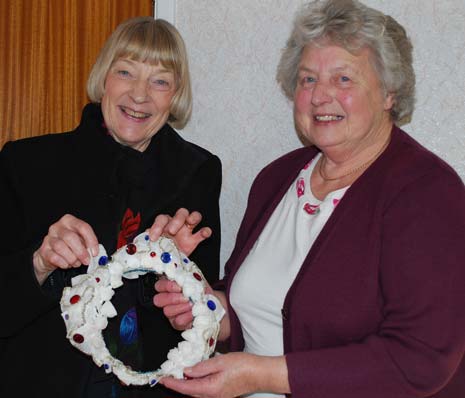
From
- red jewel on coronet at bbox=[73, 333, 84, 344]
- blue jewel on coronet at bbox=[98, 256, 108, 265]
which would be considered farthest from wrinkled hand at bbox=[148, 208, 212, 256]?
red jewel on coronet at bbox=[73, 333, 84, 344]

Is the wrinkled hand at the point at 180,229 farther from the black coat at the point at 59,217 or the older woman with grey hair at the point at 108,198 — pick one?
the black coat at the point at 59,217

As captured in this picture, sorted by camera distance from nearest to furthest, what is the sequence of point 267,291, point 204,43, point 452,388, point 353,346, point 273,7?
point 353,346 → point 452,388 → point 267,291 → point 273,7 → point 204,43

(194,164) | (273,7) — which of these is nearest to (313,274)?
(194,164)

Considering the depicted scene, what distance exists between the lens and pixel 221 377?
128 cm

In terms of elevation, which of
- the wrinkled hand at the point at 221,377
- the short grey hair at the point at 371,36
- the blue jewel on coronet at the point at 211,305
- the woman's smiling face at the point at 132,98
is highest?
the short grey hair at the point at 371,36

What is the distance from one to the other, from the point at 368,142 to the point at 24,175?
0.89 m

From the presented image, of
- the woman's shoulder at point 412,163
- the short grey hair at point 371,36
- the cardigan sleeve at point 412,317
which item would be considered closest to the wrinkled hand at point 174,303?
the cardigan sleeve at point 412,317

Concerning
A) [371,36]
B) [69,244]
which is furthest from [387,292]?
[69,244]

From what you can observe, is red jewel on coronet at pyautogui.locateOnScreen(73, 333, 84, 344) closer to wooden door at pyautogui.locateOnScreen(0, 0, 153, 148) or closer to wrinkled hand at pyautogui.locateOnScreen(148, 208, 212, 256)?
wrinkled hand at pyautogui.locateOnScreen(148, 208, 212, 256)

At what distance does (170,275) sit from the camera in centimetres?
135

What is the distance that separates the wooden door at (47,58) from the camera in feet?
6.18

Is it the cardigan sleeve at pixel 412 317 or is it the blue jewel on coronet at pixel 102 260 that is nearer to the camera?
the cardigan sleeve at pixel 412 317

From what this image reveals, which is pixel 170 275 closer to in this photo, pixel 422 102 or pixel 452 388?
pixel 452 388

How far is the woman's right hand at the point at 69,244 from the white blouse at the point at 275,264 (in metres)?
0.41
